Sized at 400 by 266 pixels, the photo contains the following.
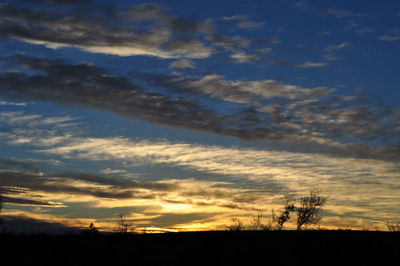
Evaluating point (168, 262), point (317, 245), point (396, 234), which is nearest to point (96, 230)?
point (168, 262)

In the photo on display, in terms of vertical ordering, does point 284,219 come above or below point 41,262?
above

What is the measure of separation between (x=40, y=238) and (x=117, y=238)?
128 inches

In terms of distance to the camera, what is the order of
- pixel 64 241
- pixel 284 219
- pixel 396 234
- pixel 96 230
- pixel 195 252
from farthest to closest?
pixel 284 219 → pixel 96 230 → pixel 396 234 → pixel 64 241 → pixel 195 252

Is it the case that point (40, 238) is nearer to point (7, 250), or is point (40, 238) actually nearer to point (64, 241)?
point (64, 241)

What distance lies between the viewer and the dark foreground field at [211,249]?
Result: 13945mm

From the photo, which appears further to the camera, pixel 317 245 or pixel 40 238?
pixel 40 238

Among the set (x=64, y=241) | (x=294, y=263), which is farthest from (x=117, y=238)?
(x=294, y=263)

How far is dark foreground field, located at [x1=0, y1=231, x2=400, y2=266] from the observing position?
13.9 metres

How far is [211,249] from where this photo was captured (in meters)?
15.3

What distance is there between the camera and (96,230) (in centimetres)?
1986

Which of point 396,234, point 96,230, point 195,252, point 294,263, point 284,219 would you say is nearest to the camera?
point 294,263

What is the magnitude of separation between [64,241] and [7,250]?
2.37 meters

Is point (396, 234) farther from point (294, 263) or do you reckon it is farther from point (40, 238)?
point (40, 238)

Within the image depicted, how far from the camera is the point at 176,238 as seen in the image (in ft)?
57.9
